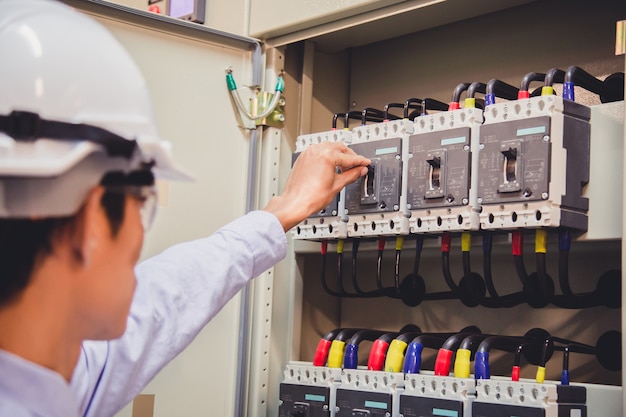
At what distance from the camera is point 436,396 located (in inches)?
74.7

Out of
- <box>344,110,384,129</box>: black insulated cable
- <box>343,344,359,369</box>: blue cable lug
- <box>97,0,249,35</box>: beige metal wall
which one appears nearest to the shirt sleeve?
<box>343,344,359,369</box>: blue cable lug

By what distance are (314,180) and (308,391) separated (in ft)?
2.31

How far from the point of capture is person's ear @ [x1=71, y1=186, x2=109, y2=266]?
0.75 m

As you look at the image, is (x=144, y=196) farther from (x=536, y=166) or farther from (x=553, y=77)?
(x=553, y=77)

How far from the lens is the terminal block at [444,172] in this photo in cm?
191

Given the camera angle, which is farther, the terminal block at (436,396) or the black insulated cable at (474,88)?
the black insulated cable at (474,88)

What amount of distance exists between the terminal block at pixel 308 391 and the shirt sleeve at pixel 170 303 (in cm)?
95

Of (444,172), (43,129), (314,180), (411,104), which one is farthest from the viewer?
(411,104)

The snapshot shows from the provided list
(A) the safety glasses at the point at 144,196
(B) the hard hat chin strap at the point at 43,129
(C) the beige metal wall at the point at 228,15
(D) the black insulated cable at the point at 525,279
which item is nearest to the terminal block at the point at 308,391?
(D) the black insulated cable at the point at 525,279

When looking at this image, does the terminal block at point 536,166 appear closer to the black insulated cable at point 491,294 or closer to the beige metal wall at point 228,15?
the black insulated cable at point 491,294

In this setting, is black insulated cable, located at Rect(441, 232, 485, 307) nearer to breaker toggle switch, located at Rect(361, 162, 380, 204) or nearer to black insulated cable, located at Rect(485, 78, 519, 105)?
breaker toggle switch, located at Rect(361, 162, 380, 204)

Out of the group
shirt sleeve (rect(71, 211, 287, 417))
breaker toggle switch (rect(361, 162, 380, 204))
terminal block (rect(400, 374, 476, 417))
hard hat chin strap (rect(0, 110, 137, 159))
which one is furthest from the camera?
breaker toggle switch (rect(361, 162, 380, 204))

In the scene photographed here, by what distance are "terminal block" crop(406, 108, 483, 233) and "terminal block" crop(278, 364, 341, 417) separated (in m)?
0.44

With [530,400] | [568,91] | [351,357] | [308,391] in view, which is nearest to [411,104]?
[568,91]
